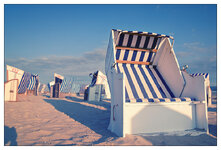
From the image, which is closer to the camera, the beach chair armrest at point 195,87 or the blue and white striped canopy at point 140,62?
the beach chair armrest at point 195,87

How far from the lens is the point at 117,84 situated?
329 cm

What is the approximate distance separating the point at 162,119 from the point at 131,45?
10.0ft

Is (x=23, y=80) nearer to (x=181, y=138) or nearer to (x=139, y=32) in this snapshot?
(x=139, y=32)

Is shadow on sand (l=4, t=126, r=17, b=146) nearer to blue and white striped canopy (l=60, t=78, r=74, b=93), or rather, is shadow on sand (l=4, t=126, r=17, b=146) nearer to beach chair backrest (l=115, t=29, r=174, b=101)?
beach chair backrest (l=115, t=29, r=174, b=101)

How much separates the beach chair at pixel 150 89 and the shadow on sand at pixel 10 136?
1.99m

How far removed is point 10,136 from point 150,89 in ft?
12.7

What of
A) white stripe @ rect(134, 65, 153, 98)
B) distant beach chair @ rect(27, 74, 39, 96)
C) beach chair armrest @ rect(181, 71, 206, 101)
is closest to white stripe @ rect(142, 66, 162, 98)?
white stripe @ rect(134, 65, 153, 98)

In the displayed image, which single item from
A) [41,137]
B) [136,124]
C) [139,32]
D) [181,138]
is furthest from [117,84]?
[139,32]

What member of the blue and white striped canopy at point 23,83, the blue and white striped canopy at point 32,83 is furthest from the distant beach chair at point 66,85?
the blue and white striped canopy at point 23,83

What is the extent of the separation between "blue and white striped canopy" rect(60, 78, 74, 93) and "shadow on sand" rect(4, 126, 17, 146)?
17294mm

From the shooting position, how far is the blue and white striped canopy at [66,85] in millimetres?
20250

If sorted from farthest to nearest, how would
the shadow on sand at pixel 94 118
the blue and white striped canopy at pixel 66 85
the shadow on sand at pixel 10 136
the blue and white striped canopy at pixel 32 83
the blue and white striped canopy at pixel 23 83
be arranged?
the blue and white striped canopy at pixel 66 85
the blue and white striped canopy at pixel 32 83
the blue and white striped canopy at pixel 23 83
the shadow on sand at pixel 94 118
the shadow on sand at pixel 10 136

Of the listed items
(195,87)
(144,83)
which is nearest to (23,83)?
(144,83)

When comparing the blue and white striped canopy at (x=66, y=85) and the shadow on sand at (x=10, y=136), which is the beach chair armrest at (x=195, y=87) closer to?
the shadow on sand at (x=10, y=136)
